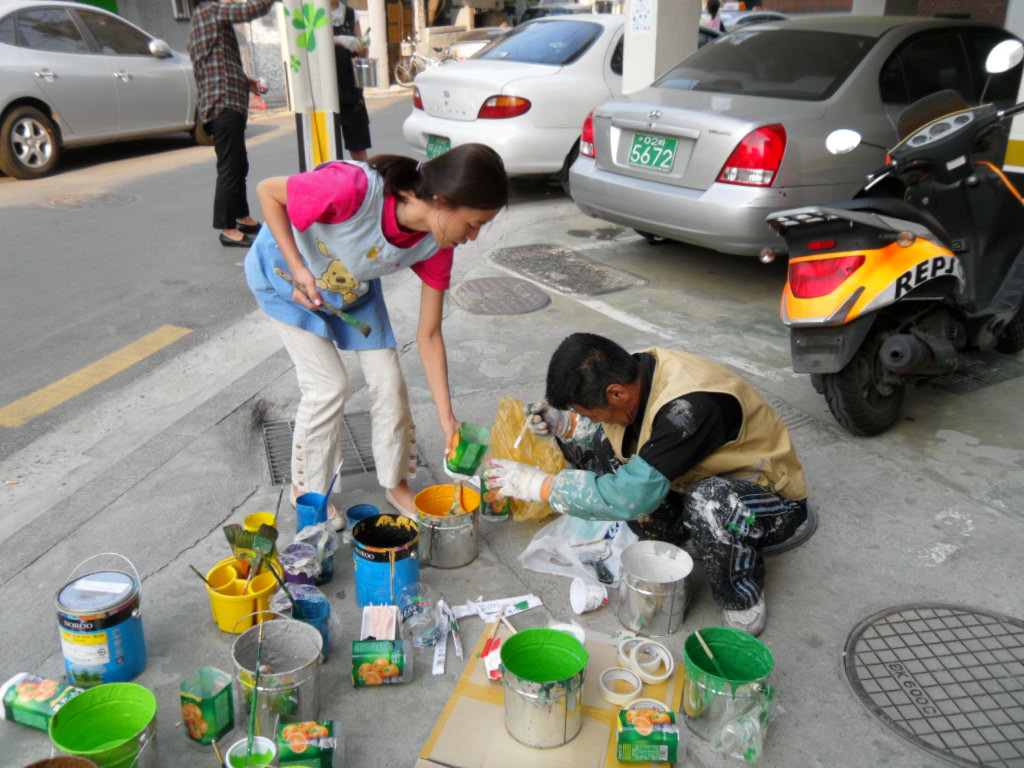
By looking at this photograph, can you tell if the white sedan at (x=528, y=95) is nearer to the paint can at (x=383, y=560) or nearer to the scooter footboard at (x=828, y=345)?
the scooter footboard at (x=828, y=345)

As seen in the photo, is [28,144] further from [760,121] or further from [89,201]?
[760,121]

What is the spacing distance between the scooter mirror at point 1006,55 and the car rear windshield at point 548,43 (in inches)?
172

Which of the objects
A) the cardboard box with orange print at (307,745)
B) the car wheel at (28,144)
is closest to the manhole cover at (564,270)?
the cardboard box with orange print at (307,745)

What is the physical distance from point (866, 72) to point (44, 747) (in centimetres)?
533

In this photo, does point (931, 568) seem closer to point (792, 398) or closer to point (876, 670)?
point (876, 670)

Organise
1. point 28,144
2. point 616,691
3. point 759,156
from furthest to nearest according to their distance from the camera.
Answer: point 28,144, point 759,156, point 616,691

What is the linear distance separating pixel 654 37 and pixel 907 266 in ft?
15.7

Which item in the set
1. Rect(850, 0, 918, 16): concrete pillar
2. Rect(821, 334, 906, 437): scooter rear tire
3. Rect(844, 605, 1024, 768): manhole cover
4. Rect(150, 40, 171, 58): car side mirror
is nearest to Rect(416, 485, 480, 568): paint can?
Rect(844, 605, 1024, 768): manhole cover

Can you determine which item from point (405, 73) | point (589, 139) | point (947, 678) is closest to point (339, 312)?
point (947, 678)

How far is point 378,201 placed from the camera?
2678mm

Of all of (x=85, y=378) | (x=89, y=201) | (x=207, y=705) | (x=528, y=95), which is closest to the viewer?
(x=207, y=705)

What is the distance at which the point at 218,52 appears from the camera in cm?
624

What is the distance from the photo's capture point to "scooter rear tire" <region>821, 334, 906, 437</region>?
11.8ft

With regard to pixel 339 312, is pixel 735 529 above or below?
below
